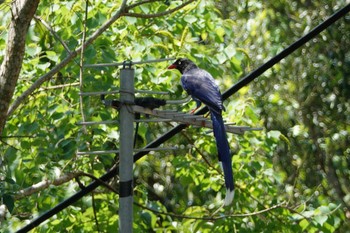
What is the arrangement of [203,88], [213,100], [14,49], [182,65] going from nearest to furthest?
[14,49] → [213,100] → [203,88] → [182,65]

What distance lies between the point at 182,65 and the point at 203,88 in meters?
1.00

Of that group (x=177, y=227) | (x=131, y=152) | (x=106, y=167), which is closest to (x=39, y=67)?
(x=106, y=167)

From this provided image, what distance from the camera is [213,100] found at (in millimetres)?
5805

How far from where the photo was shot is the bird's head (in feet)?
23.0

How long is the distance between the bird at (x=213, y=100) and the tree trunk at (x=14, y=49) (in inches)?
47.1

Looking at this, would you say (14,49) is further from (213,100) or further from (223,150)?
(223,150)

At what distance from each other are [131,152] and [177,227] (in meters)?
3.47

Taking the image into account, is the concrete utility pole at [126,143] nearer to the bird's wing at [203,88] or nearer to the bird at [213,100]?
the bird at [213,100]

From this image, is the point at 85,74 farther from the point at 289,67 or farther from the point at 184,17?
the point at 289,67

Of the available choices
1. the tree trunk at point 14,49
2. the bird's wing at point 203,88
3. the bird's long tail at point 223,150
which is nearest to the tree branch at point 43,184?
the bird's wing at point 203,88

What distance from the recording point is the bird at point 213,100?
16.1 feet

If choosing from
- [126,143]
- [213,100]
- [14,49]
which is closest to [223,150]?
[126,143]

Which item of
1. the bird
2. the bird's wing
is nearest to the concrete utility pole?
the bird

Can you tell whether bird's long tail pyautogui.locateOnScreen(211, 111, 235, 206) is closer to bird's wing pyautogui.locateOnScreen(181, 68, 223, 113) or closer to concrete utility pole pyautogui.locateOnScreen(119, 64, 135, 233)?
bird's wing pyautogui.locateOnScreen(181, 68, 223, 113)
